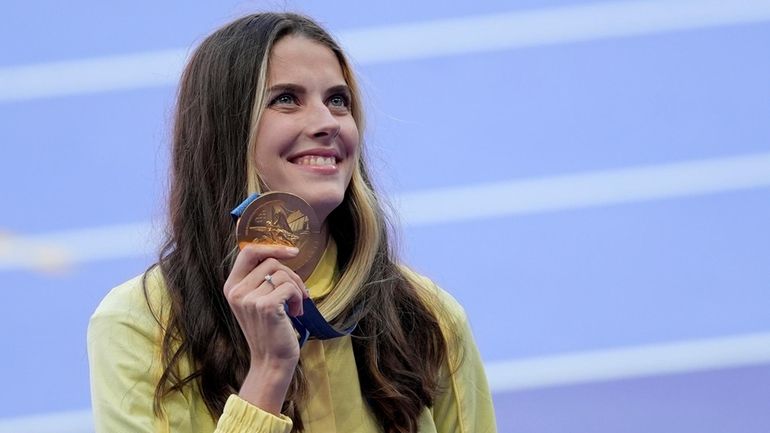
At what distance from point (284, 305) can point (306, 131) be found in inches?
11.9

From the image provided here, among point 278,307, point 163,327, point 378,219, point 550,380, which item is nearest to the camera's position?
point 278,307

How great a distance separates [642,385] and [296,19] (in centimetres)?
199

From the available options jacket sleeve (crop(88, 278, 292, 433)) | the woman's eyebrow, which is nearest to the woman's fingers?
jacket sleeve (crop(88, 278, 292, 433))

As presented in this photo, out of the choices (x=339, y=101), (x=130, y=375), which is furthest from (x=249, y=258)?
(x=339, y=101)

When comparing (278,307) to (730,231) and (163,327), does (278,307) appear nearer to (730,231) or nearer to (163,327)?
(163,327)

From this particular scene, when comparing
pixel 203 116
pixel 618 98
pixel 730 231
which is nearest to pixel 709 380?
pixel 730 231

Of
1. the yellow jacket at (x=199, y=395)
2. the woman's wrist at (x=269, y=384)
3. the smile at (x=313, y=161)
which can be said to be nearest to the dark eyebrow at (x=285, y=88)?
the smile at (x=313, y=161)

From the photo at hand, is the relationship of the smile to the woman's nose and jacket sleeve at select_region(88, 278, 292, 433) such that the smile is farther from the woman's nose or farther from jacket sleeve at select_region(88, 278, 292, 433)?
jacket sleeve at select_region(88, 278, 292, 433)

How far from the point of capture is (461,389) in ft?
7.54

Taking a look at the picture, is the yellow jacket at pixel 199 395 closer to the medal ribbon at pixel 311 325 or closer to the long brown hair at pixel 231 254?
the long brown hair at pixel 231 254

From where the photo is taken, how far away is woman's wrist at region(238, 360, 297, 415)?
1951mm

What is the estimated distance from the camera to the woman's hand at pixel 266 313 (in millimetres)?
1904

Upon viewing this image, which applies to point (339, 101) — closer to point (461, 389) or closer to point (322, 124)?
point (322, 124)

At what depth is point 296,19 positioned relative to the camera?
2.21m
